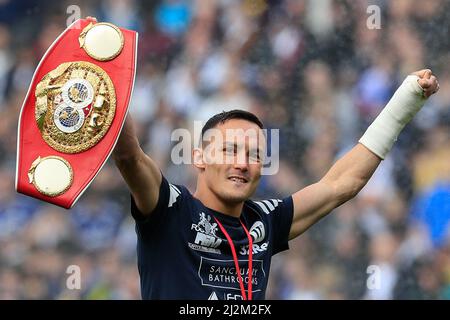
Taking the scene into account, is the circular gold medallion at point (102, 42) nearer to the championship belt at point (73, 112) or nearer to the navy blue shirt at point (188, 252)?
the championship belt at point (73, 112)

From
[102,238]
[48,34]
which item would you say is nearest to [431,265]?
[102,238]

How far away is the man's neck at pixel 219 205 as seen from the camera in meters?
4.00

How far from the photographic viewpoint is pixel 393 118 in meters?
4.39

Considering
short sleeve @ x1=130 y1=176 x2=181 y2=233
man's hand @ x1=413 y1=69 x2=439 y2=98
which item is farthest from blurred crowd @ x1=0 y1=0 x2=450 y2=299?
short sleeve @ x1=130 y1=176 x2=181 y2=233

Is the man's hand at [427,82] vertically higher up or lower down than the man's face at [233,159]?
higher up

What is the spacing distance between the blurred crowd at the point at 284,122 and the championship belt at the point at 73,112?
2493 millimetres

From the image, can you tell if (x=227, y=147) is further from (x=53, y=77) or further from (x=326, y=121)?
(x=326, y=121)

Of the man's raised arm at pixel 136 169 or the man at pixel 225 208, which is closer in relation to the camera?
the man's raised arm at pixel 136 169

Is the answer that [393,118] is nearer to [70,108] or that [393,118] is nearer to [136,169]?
[136,169]

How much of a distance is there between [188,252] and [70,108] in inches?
28.4

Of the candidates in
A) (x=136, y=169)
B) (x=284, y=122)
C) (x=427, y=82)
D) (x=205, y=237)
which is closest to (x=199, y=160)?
(x=205, y=237)

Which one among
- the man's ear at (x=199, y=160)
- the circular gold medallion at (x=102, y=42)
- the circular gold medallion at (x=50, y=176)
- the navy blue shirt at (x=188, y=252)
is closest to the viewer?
the circular gold medallion at (x=50, y=176)

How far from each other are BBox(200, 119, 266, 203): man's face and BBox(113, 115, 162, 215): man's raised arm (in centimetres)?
38

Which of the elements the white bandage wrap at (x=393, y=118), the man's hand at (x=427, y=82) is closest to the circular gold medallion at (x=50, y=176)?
the white bandage wrap at (x=393, y=118)
